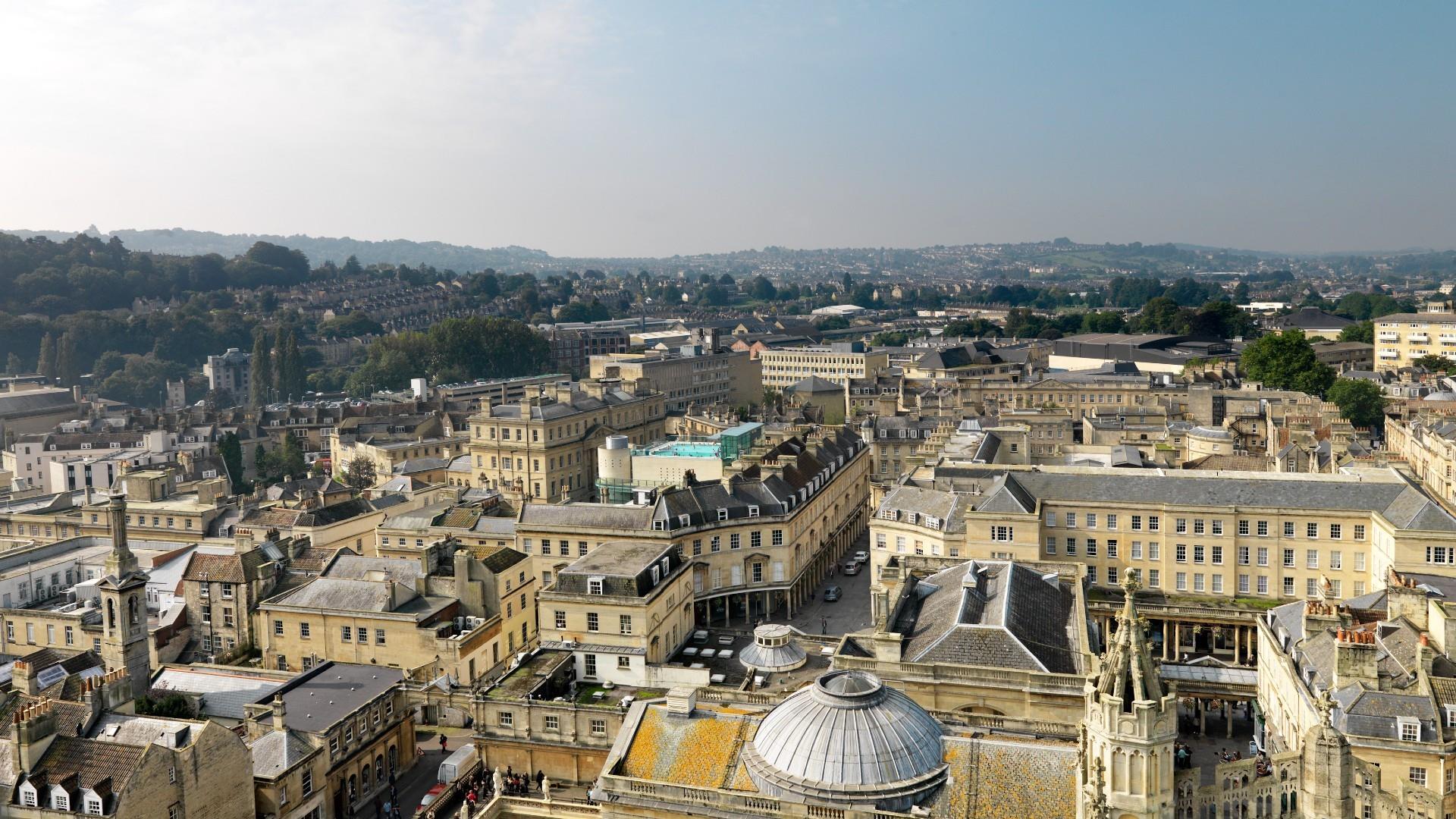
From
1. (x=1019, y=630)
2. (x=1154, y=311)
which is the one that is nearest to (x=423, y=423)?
(x=1019, y=630)

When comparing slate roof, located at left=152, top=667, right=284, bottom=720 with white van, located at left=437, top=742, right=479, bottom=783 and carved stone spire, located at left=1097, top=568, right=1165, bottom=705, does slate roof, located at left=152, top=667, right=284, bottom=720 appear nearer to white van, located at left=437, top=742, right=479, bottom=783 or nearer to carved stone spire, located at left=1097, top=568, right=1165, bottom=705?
white van, located at left=437, top=742, right=479, bottom=783

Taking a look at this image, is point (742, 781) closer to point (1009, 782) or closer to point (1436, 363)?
point (1009, 782)

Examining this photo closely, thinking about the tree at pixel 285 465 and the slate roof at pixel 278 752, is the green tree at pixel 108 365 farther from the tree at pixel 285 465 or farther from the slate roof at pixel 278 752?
the slate roof at pixel 278 752

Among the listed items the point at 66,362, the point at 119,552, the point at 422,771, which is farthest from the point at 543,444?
the point at 66,362

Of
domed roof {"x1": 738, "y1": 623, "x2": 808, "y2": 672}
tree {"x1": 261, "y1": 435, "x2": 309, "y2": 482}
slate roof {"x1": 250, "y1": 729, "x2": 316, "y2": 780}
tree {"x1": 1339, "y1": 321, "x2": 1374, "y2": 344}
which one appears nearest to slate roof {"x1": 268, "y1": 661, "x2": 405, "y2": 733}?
slate roof {"x1": 250, "y1": 729, "x2": 316, "y2": 780}

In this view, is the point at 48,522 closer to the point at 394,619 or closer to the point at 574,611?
the point at 394,619

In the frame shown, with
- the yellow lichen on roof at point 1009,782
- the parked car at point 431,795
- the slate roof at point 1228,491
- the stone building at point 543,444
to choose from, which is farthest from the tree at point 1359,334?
the yellow lichen on roof at point 1009,782
